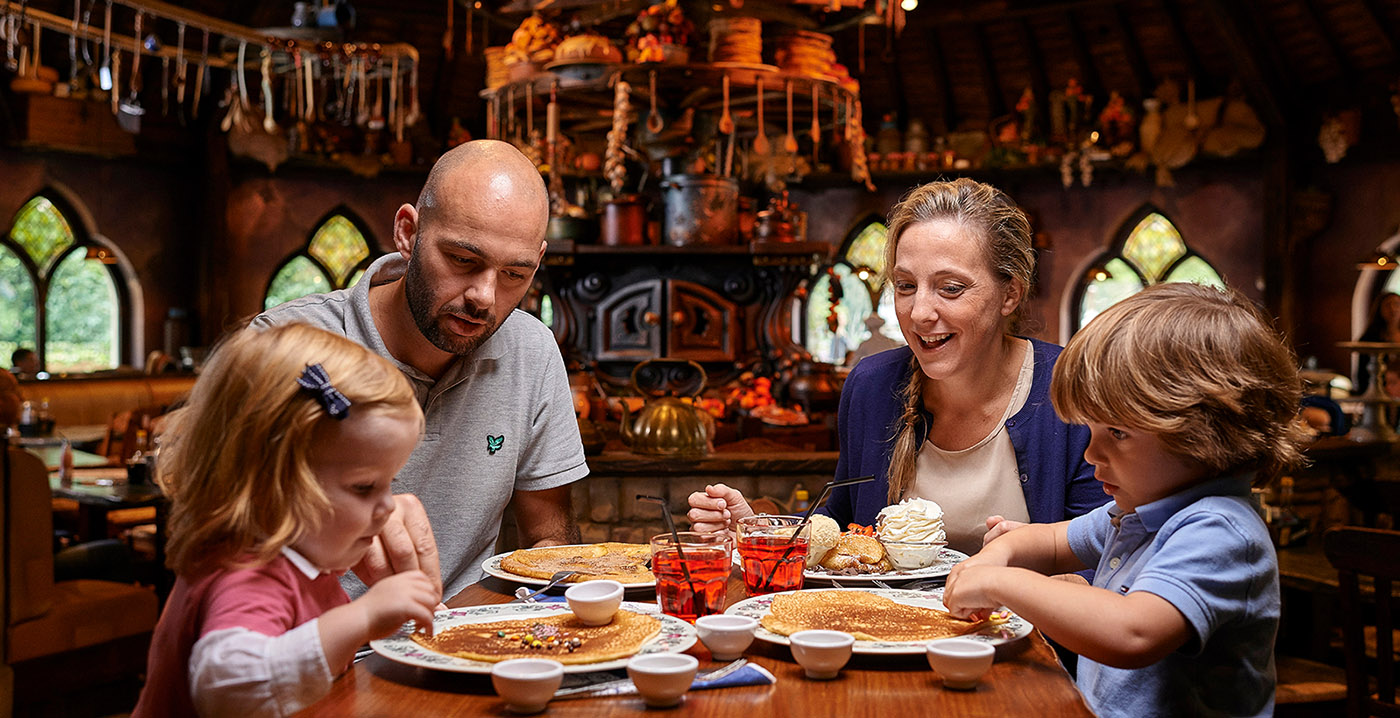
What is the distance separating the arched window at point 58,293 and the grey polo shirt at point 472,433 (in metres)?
10.5

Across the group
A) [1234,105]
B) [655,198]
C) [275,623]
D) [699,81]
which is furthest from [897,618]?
[1234,105]

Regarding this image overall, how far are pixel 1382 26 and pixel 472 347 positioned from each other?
423 inches

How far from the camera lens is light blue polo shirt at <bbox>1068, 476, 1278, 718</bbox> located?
4.56 ft

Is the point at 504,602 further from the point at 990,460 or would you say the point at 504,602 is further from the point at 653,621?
the point at 990,460

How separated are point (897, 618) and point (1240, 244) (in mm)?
11490

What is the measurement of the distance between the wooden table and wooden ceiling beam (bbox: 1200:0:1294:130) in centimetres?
1021

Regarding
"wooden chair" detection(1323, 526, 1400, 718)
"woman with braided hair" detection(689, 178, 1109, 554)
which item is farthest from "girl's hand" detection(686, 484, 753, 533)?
"wooden chair" detection(1323, 526, 1400, 718)

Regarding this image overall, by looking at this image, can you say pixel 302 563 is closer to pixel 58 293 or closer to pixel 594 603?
pixel 594 603

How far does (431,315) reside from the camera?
7.10 ft

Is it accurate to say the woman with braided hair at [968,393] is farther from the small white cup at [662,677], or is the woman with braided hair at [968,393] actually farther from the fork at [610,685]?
the small white cup at [662,677]

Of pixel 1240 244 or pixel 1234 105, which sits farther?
pixel 1240 244

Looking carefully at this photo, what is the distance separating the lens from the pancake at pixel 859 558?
193 cm

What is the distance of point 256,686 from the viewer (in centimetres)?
118

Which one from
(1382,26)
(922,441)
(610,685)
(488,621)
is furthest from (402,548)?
(1382,26)
